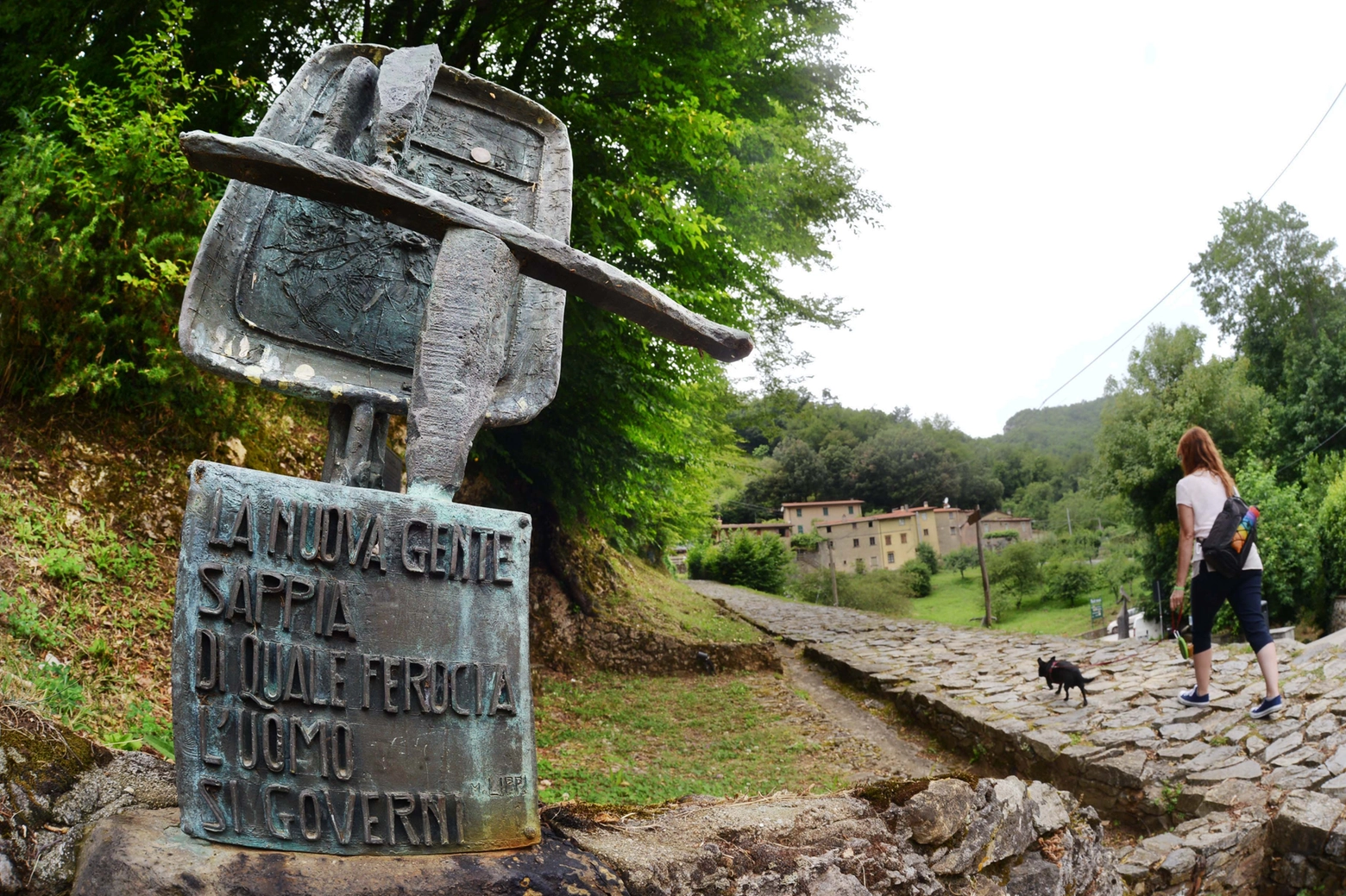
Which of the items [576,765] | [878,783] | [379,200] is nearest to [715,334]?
[379,200]

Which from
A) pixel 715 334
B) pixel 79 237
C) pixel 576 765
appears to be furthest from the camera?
pixel 576 765

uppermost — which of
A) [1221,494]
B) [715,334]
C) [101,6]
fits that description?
[101,6]

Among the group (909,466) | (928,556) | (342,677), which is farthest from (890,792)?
(909,466)

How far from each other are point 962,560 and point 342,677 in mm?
28293

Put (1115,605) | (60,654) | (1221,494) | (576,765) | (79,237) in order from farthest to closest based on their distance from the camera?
(1115,605)
(576,765)
(1221,494)
(79,237)
(60,654)

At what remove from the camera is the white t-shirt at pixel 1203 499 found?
4824 mm

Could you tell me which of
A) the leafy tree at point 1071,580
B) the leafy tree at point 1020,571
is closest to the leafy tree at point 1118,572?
the leafy tree at point 1071,580

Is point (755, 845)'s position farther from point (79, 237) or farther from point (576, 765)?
point (79, 237)

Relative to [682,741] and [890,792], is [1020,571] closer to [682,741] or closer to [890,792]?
[682,741]

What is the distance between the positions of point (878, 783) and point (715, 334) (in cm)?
176

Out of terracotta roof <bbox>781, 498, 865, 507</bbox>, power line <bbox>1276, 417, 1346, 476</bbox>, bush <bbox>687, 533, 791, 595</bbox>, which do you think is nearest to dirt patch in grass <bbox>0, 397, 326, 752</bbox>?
bush <bbox>687, 533, 791, 595</bbox>

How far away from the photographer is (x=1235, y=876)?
4195mm

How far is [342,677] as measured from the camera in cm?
190

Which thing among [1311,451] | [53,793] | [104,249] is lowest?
[53,793]
